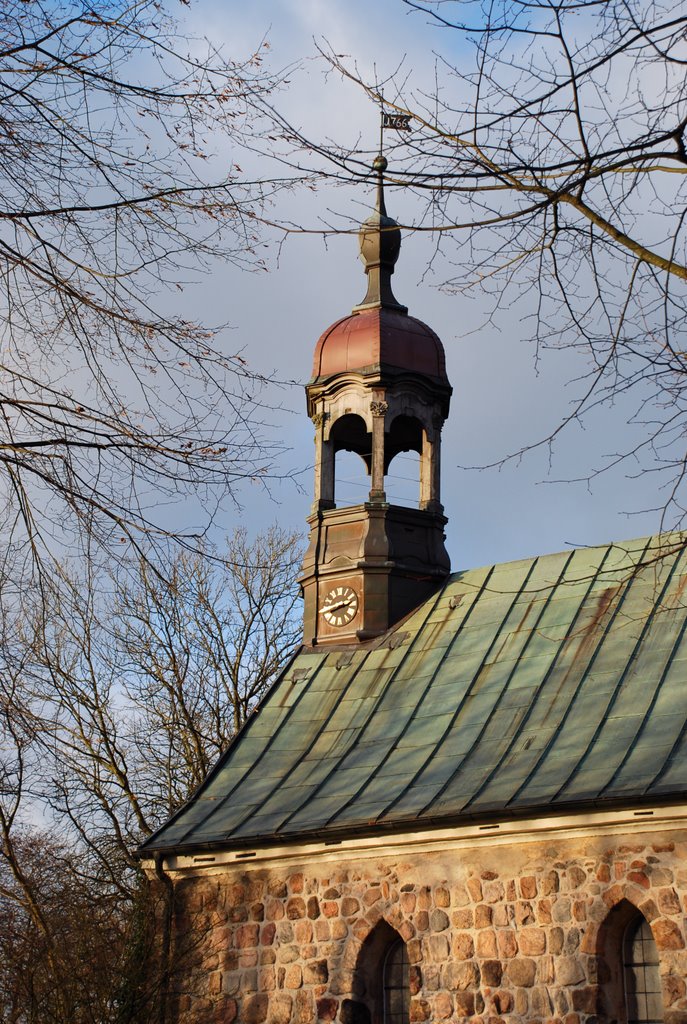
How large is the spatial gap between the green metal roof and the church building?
0.03 m

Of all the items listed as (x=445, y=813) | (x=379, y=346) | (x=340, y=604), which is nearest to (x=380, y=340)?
(x=379, y=346)

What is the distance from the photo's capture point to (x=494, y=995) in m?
12.9

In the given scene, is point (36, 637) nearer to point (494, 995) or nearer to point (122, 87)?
point (122, 87)

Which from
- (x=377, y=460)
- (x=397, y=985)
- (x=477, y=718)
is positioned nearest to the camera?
(x=397, y=985)

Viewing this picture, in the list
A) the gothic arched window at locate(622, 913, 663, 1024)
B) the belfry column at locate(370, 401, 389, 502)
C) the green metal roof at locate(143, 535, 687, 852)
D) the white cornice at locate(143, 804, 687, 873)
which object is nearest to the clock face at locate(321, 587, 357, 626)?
the green metal roof at locate(143, 535, 687, 852)

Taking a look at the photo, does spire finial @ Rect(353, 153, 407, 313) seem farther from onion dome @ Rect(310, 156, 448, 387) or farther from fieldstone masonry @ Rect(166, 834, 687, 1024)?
fieldstone masonry @ Rect(166, 834, 687, 1024)

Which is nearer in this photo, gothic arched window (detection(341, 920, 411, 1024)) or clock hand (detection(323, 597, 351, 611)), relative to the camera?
gothic arched window (detection(341, 920, 411, 1024))

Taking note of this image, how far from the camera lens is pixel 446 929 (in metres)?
13.3

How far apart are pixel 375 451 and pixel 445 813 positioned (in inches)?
251

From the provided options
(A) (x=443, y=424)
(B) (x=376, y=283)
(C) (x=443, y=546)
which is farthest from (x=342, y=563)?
(B) (x=376, y=283)

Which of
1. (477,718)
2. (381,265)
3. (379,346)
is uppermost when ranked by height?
(381,265)

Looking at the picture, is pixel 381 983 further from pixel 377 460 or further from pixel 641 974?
pixel 377 460

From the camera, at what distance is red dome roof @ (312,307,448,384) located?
63.2 feet

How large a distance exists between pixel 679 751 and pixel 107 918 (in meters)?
6.64
